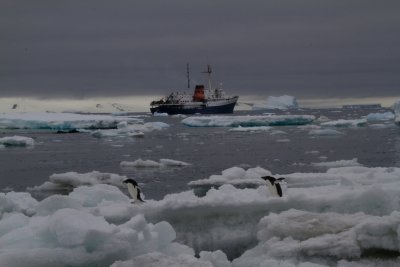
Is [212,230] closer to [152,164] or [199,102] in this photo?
[152,164]

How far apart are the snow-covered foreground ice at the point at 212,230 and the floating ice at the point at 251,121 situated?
4748 centimetres

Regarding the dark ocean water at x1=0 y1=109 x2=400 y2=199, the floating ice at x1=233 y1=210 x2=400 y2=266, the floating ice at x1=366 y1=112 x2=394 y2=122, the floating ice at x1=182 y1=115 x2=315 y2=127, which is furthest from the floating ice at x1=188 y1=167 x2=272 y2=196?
the floating ice at x1=366 y1=112 x2=394 y2=122

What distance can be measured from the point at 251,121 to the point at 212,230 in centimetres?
4944

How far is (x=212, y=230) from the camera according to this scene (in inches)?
380

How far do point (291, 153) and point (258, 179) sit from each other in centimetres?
1623

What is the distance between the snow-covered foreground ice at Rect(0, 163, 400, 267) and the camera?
7.12 m

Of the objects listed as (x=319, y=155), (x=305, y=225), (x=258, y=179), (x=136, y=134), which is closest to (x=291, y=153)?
(x=319, y=155)

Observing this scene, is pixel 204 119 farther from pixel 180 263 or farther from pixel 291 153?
pixel 180 263

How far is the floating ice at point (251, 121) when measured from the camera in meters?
58.9

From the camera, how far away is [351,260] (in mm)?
7828

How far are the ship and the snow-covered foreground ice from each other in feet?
285

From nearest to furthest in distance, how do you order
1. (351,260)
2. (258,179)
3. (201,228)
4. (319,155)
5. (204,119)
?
(351,260)
(201,228)
(258,179)
(319,155)
(204,119)

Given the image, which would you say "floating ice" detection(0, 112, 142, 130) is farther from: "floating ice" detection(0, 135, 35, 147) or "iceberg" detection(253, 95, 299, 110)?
"iceberg" detection(253, 95, 299, 110)

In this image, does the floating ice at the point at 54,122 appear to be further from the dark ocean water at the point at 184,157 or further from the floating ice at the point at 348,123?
the floating ice at the point at 348,123
